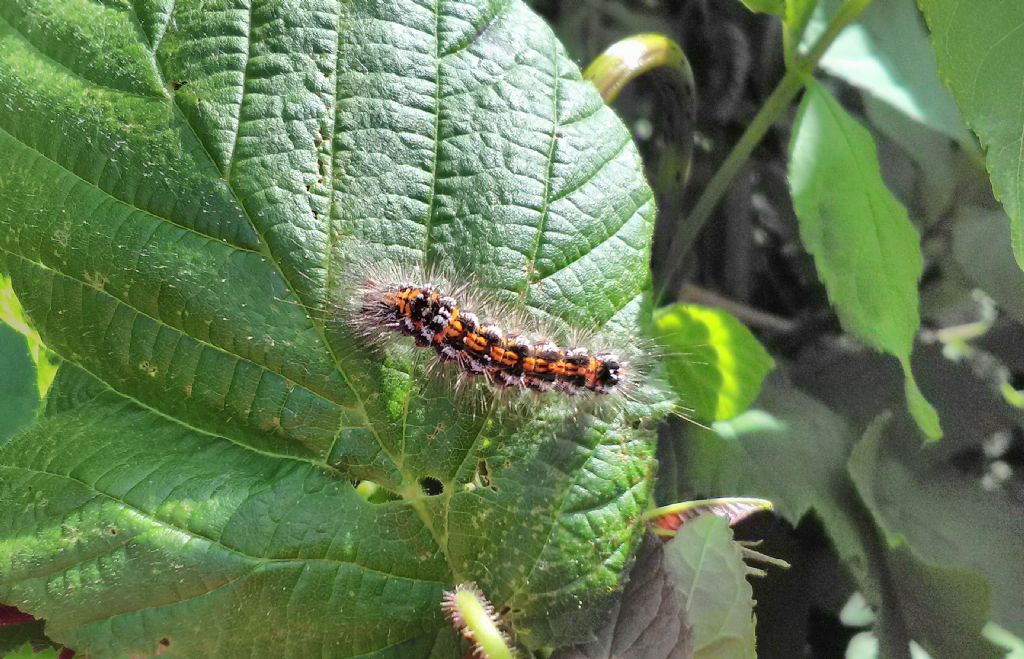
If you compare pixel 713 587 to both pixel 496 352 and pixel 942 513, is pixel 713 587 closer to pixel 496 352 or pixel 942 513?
pixel 496 352

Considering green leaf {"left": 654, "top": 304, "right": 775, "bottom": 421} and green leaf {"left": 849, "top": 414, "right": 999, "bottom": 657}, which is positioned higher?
green leaf {"left": 654, "top": 304, "right": 775, "bottom": 421}

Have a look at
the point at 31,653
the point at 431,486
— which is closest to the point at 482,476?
the point at 431,486

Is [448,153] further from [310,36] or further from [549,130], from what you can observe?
[310,36]

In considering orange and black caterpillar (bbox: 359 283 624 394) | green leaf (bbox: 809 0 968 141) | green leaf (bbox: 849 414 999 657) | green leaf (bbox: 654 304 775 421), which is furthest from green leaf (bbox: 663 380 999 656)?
green leaf (bbox: 809 0 968 141)

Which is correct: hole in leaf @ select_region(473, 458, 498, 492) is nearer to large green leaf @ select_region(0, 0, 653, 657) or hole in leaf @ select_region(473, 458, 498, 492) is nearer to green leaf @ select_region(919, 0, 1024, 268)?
large green leaf @ select_region(0, 0, 653, 657)

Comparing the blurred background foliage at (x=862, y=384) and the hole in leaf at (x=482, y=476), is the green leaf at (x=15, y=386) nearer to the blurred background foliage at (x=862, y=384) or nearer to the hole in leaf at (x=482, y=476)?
the hole in leaf at (x=482, y=476)

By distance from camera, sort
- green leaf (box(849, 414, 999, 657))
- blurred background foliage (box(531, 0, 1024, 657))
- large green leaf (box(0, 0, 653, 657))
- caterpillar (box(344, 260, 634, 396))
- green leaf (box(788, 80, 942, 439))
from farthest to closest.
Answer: blurred background foliage (box(531, 0, 1024, 657)) < green leaf (box(849, 414, 999, 657)) < green leaf (box(788, 80, 942, 439)) < caterpillar (box(344, 260, 634, 396)) < large green leaf (box(0, 0, 653, 657))
